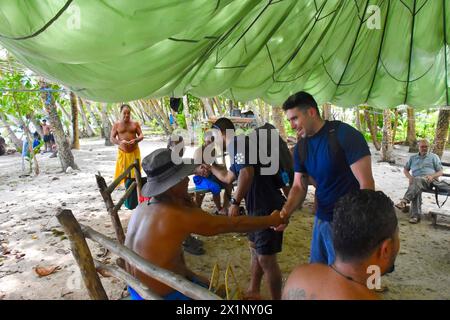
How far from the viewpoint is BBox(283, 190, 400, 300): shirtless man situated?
1.26 m

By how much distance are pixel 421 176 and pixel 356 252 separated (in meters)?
5.43

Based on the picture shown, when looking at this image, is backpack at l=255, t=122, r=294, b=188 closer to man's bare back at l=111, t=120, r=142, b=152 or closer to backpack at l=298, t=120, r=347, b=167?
backpack at l=298, t=120, r=347, b=167

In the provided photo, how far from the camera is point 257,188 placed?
10.1ft

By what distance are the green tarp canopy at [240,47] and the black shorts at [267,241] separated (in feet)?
5.27

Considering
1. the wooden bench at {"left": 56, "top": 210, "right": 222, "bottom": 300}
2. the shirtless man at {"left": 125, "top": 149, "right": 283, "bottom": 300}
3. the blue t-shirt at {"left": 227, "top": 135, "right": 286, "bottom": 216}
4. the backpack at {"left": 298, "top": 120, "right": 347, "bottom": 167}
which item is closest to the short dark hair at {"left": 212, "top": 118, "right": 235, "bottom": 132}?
the blue t-shirt at {"left": 227, "top": 135, "right": 286, "bottom": 216}

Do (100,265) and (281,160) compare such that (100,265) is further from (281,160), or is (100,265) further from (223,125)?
(281,160)

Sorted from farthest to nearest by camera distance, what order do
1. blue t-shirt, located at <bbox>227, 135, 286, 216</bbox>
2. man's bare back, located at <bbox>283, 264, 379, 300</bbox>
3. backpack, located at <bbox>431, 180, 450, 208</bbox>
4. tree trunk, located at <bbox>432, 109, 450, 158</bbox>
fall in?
tree trunk, located at <bbox>432, 109, 450, 158</bbox> < backpack, located at <bbox>431, 180, 450, 208</bbox> < blue t-shirt, located at <bbox>227, 135, 286, 216</bbox> < man's bare back, located at <bbox>283, 264, 379, 300</bbox>

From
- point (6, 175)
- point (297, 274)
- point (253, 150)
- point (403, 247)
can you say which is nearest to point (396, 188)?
point (403, 247)

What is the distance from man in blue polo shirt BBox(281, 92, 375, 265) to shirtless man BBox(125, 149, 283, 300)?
2.33ft

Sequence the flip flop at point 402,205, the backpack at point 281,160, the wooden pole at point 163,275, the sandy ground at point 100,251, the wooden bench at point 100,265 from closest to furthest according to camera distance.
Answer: the wooden pole at point 163,275, the wooden bench at point 100,265, the backpack at point 281,160, the sandy ground at point 100,251, the flip flop at point 402,205

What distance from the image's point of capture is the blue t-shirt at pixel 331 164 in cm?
233

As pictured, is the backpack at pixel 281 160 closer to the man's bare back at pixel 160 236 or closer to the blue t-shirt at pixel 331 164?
the blue t-shirt at pixel 331 164

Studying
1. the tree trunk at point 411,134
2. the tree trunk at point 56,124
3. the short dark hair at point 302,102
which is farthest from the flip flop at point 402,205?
the tree trunk at point 56,124
